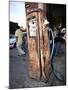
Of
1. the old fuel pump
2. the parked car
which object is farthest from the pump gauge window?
the parked car

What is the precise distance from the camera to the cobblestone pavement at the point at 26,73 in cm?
468

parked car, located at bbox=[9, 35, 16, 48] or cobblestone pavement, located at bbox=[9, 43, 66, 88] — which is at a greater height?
parked car, located at bbox=[9, 35, 16, 48]

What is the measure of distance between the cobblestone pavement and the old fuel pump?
10 centimetres

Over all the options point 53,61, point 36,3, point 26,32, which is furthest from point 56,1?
point 53,61

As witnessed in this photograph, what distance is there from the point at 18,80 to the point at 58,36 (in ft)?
3.80

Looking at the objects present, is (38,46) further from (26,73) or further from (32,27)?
(26,73)

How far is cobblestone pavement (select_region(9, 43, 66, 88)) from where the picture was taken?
15.4ft

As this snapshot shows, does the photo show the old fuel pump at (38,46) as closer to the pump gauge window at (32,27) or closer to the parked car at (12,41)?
the pump gauge window at (32,27)

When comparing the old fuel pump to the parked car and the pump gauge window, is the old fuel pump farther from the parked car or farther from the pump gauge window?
the parked car

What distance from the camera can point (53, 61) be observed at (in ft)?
16.1

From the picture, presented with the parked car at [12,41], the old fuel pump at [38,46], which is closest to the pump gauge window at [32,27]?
the old fuel pump at [38,46]

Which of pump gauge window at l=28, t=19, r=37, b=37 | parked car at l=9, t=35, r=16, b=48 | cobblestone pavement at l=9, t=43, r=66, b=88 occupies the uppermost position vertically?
pump gauge window at l=28, t=19, r=37, b=37

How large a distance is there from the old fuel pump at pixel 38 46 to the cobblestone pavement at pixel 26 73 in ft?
0.32

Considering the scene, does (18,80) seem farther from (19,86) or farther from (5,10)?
(5,10)
